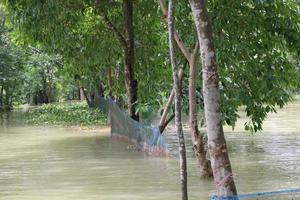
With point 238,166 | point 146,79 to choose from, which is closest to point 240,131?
point 146,79

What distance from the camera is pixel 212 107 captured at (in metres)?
7.24

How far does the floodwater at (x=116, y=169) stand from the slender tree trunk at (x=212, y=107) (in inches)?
105

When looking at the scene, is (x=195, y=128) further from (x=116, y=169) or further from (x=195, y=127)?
(x=116, y=169)

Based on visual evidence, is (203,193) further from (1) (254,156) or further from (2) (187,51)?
(1) (254,156)

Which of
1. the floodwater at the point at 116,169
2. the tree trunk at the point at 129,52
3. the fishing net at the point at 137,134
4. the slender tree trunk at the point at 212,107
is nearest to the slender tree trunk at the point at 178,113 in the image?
the slender tree trunk at the point at 212,107

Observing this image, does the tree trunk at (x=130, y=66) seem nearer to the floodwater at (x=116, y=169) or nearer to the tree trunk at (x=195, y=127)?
the floodwater at (x=116, y=169)

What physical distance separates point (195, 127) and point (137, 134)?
21.0ft

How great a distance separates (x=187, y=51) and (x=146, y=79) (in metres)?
8.07

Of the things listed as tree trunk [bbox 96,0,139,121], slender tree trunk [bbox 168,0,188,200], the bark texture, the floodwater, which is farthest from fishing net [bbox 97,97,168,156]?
slender tree trunk [bbox 168,0,188,200]

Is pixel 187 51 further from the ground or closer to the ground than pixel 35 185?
further from the ground

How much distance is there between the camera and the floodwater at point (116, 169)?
10.8m

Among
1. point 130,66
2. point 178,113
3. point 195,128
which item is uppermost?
point 130,66

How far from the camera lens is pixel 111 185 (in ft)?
37.9

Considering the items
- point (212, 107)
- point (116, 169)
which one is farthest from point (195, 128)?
point (212, 107)
